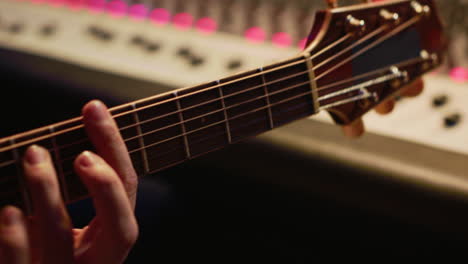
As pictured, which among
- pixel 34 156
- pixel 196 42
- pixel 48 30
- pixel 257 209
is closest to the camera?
pixel 34 156

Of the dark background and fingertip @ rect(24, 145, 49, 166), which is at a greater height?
fingertip @ rect(24, 145, 49, 166)

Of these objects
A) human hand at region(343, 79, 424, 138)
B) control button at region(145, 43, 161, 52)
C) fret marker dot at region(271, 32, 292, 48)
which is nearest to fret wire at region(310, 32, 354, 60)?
human hand at region(343, 79, 424, 138)

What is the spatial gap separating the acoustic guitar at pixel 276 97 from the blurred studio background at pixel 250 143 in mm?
161

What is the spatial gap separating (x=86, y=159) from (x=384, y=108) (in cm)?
45

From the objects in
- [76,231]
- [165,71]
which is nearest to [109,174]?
[76,231]

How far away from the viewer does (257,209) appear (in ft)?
3.51

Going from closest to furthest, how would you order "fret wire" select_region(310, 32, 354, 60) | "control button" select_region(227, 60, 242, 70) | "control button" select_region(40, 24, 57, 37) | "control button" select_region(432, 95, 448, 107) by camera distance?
"fret wire" select_region(310, 32, 354, 60) < "control button" select_region(432, 95, 448, 107) < "control button" select_region(227, 60, 242, 70) < "control button" select_region(40, 24, 57, 37)

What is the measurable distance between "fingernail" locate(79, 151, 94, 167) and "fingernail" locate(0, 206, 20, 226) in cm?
8

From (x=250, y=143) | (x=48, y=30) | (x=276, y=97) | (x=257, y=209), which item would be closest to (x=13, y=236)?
(x=276, y=97)

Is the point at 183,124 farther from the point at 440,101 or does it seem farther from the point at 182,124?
the point at 440,101

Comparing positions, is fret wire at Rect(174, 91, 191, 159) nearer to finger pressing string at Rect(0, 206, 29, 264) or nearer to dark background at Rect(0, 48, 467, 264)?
finger pressing string at Rect(0, 206, 29, 264)

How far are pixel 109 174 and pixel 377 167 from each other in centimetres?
49

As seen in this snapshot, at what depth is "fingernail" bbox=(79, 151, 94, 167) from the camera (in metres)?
0.48

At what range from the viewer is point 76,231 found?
0.63m
